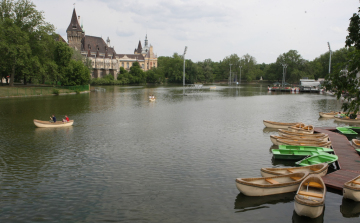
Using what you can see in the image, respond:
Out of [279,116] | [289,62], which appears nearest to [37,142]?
[279,116]

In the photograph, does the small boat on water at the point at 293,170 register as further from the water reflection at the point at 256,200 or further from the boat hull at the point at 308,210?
the boat hull at the point at 308,210

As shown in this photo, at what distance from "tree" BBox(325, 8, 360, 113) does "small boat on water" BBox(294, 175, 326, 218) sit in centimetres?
387

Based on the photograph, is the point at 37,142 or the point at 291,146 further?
the point at 37,142

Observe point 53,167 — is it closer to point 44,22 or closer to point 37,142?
point 37,142

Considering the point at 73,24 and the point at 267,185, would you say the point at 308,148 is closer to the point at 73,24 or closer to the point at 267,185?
the point at 267,185

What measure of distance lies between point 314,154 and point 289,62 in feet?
477

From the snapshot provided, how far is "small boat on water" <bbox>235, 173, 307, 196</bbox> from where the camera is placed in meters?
12.0

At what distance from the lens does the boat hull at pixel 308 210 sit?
404 inches

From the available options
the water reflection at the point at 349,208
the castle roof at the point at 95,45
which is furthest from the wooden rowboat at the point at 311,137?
the castle roof at the point at 95,45

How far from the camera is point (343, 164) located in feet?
51.0

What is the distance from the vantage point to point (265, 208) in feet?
37.7

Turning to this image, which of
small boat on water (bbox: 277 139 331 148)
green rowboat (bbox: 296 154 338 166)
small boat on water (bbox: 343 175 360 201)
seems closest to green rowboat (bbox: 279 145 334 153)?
small boat on water (bbox: 277 139 331 148)

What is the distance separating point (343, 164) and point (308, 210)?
22.0 ft

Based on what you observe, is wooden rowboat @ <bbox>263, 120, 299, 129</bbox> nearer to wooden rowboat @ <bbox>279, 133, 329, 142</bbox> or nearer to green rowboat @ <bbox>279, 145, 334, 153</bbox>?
wooden rowboat @ <bbox>279, 133, 329, 142</bbox>
